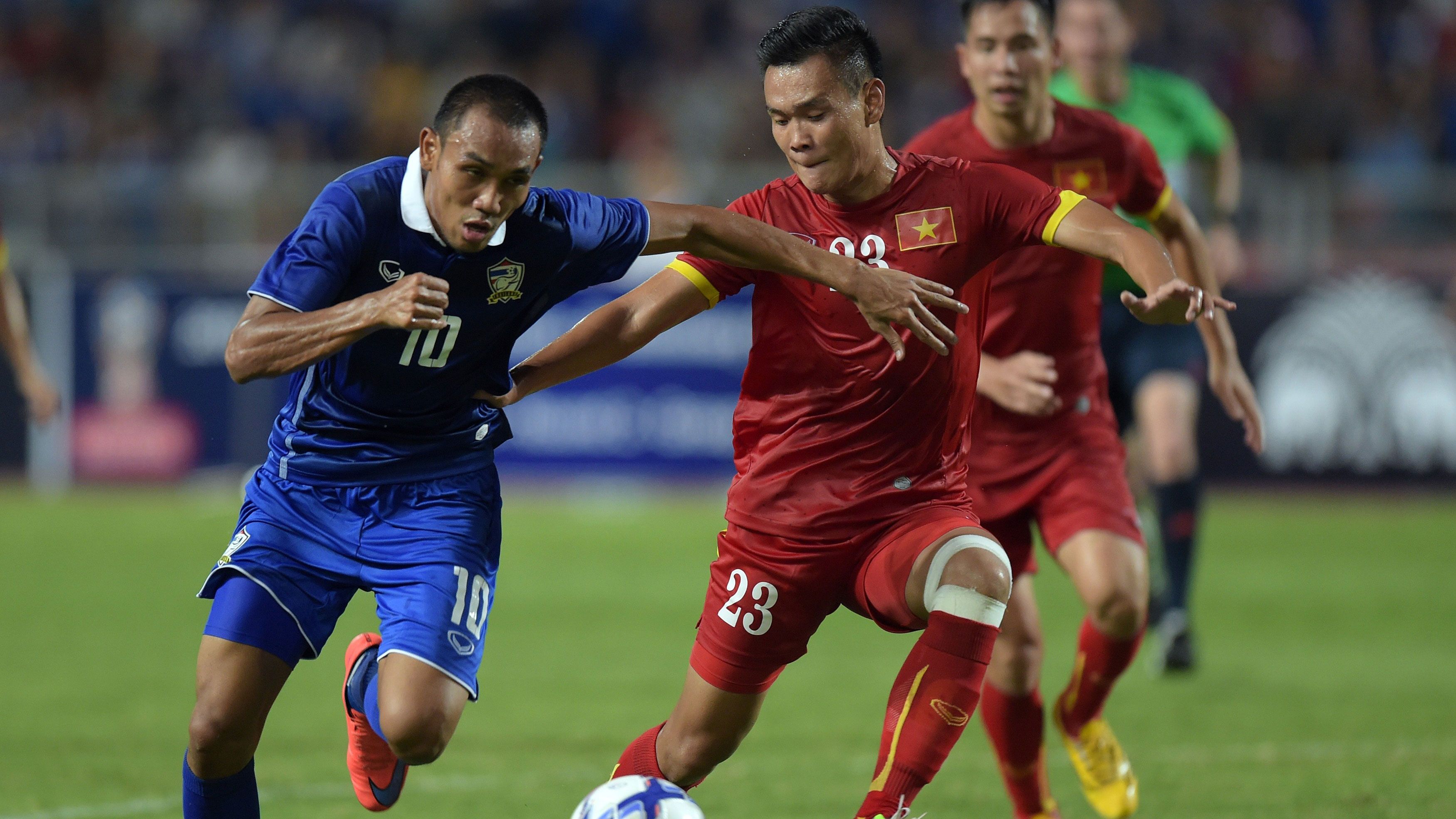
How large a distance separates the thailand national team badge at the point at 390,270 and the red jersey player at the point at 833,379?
481 mm

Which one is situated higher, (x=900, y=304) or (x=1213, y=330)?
(x=900, y=304)

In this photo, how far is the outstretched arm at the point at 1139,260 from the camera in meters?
4.00

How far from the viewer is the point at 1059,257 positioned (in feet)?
18.1

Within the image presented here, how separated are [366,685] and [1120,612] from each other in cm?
241

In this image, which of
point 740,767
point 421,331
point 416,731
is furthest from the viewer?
point 740,767

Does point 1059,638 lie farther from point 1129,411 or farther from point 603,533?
point 603,533

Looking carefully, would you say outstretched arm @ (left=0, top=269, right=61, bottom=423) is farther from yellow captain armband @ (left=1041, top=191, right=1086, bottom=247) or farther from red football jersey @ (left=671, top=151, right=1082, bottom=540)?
yellow captain armband @ (left=1041, top=191, right=1086, bottom=247)

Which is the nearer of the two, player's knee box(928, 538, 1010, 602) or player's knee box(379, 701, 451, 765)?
player's knee box(928, 538, 1010, 602)

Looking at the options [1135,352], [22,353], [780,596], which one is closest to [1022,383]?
[780,596]

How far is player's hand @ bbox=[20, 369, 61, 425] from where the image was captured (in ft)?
22.0

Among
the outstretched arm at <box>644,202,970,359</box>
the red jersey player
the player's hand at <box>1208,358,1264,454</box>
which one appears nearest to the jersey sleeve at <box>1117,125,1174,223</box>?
the player's hand at <box>1208,358,1264,454</box>

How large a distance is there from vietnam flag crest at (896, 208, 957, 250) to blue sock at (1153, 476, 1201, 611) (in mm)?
4066

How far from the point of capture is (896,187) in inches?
176

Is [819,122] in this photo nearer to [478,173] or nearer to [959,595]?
[478,173]
